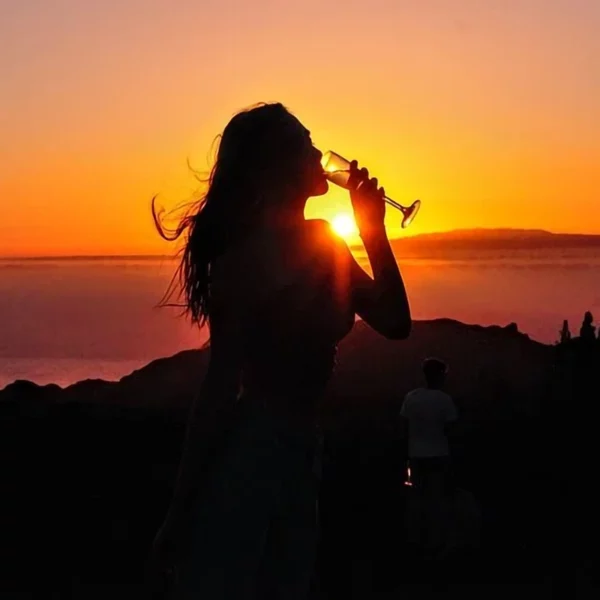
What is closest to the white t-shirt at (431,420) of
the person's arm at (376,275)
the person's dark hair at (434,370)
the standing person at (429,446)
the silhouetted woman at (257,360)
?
the standing person at (429,446)

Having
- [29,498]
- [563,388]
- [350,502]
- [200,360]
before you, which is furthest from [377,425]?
[200,360]

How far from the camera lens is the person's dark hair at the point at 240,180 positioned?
9.46 ft

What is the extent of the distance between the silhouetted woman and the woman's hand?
0.48ft

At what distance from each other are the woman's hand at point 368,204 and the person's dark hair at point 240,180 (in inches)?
10.6

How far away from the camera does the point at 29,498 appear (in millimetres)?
10016

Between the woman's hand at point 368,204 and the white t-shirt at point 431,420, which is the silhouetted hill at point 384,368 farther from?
the woman's hand at point 368,204

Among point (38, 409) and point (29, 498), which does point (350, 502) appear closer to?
point (29, 498)

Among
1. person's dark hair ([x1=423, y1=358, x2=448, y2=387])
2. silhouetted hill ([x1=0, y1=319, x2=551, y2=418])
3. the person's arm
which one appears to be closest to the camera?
the person's arm

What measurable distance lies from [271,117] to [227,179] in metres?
0.20

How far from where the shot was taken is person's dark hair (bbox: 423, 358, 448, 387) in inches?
342

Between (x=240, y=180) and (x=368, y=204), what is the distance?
41 centimetres

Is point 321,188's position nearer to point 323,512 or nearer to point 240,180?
point 240,180

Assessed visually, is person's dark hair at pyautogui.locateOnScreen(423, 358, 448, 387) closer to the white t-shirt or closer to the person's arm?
the white t-shirt

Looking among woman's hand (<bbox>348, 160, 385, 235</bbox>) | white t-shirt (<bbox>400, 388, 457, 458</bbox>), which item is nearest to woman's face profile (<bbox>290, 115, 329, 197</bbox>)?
woman's hand (<bbox>348, 160, 385, 235</bbox>)
